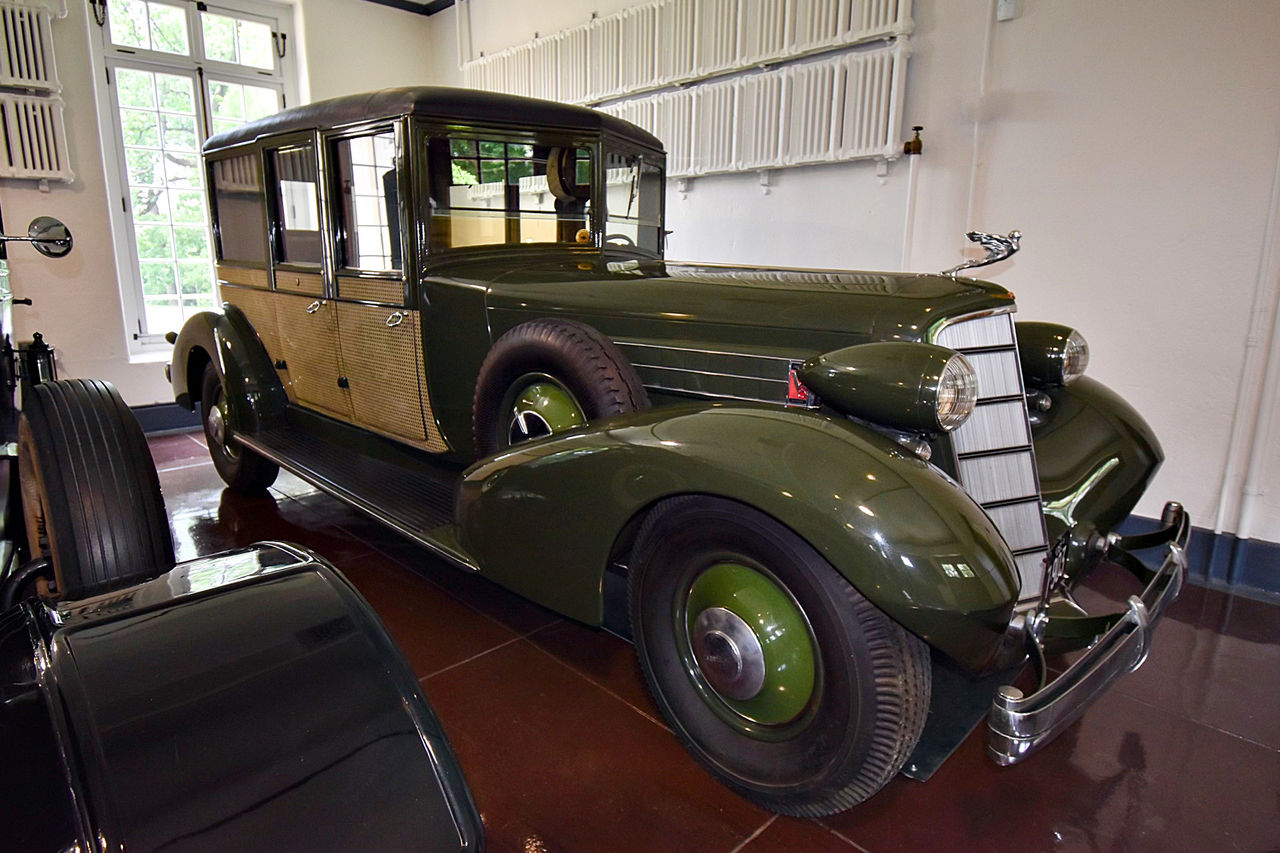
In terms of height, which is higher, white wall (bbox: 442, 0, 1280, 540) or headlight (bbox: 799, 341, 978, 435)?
white wall (bbox: 442, 0, 1280, 540)

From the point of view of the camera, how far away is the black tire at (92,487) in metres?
1.64

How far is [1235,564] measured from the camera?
3.03m

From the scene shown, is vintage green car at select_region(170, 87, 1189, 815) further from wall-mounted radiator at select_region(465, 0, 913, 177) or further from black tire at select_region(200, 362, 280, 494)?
wall-mounted radiator at select_region(465, 0, 913, 177)

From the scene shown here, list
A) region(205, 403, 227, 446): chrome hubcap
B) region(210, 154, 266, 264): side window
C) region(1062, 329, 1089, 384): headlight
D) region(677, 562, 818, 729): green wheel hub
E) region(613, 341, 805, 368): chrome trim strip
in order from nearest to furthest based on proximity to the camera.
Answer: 1. region(677, 562, 818, 729): green wheel hub
2. region(613, 341, 805, 368): chrome trim strip
3. region(1062, 329, 1089, 384): headlight
4. region(210, 154, 266, 264): side window
5. region(205, 403, 227, 446): chrome hubcap

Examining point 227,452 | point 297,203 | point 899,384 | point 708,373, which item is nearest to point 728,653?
point 899,384

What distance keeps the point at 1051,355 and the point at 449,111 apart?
2.08m

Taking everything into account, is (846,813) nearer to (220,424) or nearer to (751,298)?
(751,298)

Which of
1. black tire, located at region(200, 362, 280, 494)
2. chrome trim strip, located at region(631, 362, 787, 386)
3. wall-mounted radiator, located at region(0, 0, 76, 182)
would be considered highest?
wall-mounted radiator, located at region(0, 0, 76, 182)

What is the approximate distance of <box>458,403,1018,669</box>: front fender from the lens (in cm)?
132

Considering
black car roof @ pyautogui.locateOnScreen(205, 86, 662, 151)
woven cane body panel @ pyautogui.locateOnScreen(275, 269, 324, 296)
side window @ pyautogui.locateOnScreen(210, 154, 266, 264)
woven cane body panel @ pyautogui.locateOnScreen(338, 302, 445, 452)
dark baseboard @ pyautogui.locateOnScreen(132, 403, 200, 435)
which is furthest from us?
dark baseboard @ pyautogui.locateOnScreen(132, 403, 200, 435)

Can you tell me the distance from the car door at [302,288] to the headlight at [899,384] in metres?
2.20

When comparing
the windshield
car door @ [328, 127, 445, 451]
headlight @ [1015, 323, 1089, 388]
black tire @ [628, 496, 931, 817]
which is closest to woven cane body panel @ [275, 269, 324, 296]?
car door @ [328, 127, 445, 451]

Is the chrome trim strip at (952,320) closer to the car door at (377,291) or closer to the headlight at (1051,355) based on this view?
the headlight at (1051,355)

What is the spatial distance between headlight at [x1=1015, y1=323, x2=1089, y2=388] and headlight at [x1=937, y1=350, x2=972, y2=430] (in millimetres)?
868
